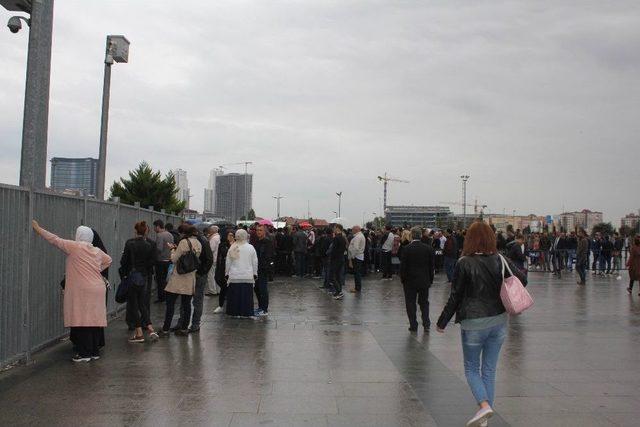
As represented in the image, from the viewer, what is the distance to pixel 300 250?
23328mm

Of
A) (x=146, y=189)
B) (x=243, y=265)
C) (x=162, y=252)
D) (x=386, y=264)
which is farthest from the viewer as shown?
(x=146, y=189)

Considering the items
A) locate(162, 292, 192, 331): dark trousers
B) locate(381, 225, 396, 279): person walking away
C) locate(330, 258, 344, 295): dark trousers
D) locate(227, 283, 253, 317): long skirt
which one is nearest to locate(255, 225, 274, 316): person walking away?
locate(227, 283, 253, 317): long skirt

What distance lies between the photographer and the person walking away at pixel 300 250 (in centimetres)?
2312

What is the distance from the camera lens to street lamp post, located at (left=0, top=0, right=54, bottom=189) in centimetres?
886

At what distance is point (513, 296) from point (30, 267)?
582 cm

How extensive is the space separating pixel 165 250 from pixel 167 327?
13.1 ft

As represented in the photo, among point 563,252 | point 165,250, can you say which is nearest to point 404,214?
point 563,252

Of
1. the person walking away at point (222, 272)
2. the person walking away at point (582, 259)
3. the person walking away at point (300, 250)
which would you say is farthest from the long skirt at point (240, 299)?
the person walking away at point (582, 259)

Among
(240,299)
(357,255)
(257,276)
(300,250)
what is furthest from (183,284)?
(300,250)

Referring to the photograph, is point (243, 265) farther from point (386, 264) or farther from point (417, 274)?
point (386, 264)

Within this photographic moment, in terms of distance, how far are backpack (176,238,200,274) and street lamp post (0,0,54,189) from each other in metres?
2.36

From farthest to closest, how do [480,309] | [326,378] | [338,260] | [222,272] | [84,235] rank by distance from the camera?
[338,260], [222,272], [84,235], [326,378], [480,309]

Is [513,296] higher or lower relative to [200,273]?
higher

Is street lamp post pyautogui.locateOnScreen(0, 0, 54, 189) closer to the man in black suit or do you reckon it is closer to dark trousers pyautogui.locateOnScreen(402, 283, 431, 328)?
the man in black suit
